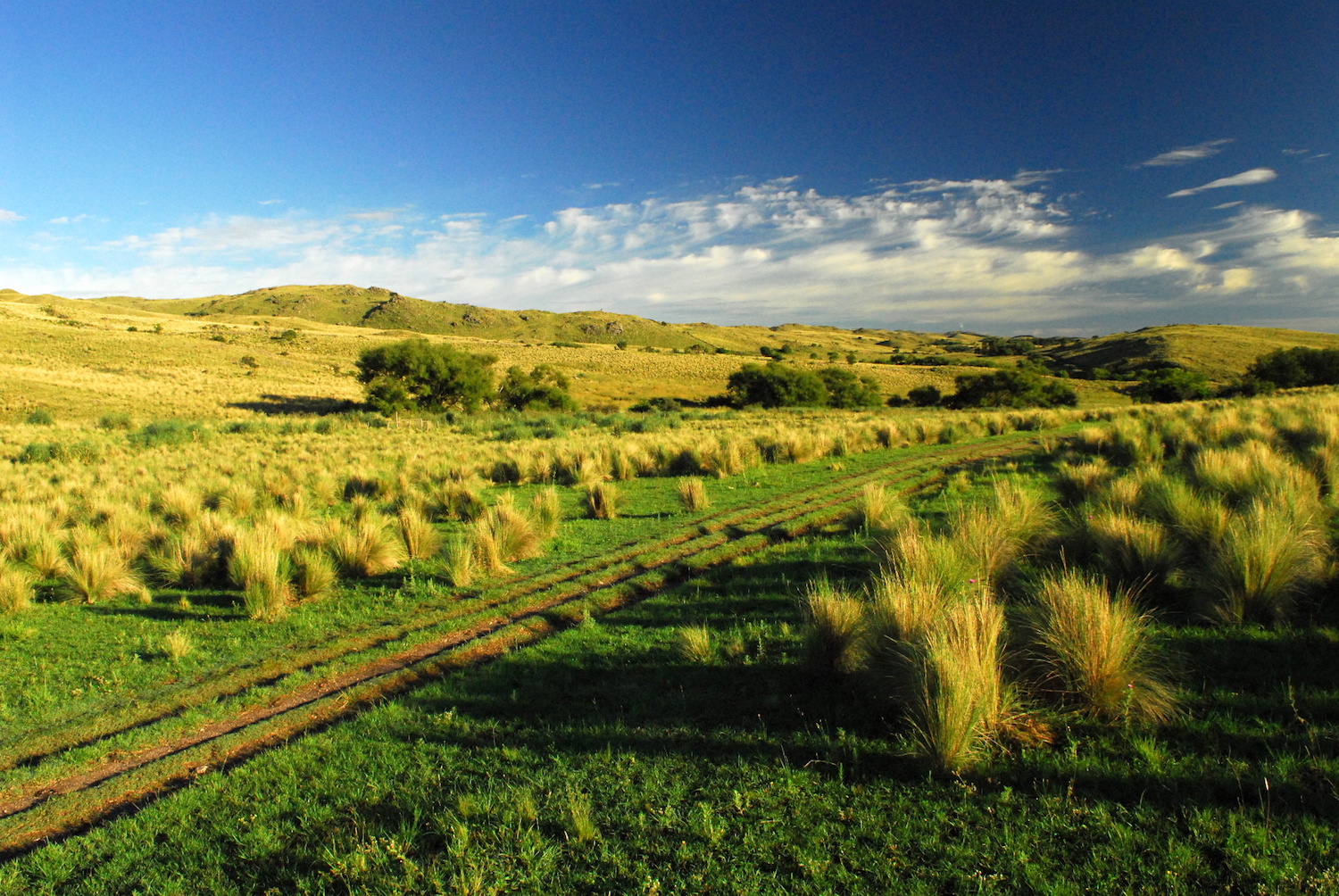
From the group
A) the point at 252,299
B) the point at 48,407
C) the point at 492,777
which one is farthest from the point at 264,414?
the point at 252,299

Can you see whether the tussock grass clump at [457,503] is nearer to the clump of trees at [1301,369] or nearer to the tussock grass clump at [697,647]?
the tussock grass clump at [697,647]

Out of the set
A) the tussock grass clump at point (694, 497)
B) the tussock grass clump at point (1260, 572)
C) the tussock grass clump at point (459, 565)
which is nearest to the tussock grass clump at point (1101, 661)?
the tussock grass clump at point (1260, 572)

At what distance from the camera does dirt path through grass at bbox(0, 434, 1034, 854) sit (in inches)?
161

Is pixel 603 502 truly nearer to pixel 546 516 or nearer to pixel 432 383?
pixel 546 516

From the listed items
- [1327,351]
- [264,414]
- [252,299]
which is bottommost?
[264,414]

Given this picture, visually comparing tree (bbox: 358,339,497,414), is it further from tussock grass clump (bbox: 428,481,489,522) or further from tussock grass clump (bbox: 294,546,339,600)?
tussock grass clump (bbox: 294,546,339,600)

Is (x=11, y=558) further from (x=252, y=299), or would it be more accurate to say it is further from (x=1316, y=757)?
(x=252, y=299)

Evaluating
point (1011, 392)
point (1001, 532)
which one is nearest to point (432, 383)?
point (1001, 532)

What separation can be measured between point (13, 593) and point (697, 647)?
28.1 feet

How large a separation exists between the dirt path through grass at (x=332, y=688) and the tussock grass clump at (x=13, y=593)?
4274 millimetres

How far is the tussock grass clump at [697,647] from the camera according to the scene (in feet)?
17.7

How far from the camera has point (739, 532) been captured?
33.7 feet

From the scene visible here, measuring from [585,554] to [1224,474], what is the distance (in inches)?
345

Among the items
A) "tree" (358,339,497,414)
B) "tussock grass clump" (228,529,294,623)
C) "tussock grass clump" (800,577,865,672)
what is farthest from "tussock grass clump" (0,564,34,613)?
"tree" (358,339,497,414)
